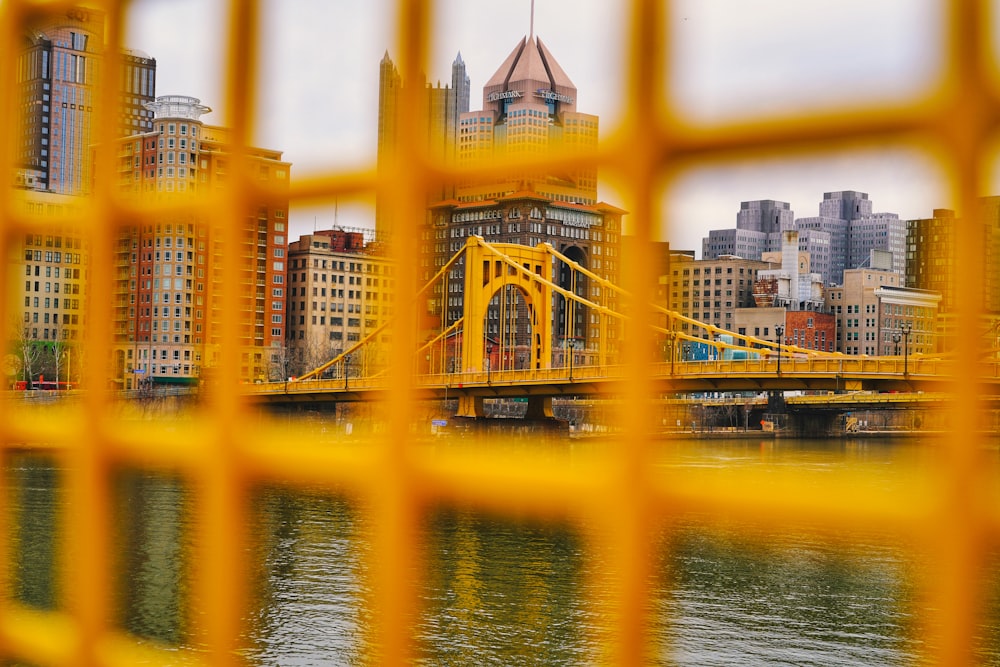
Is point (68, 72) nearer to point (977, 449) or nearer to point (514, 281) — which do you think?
point (977, 449)

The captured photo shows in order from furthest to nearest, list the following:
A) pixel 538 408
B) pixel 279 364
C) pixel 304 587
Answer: pixel 538 408, pixel 304 587, pixel 279 364

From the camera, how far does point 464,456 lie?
2.94ft

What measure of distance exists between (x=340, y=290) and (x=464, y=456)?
30cm

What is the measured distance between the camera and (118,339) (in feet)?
4.24

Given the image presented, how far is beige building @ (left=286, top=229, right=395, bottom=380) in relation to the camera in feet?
3.35

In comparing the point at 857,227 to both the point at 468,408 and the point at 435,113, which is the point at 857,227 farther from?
the point at 468,408

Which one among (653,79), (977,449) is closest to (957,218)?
(977,449)

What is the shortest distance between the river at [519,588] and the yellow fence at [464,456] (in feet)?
22.7

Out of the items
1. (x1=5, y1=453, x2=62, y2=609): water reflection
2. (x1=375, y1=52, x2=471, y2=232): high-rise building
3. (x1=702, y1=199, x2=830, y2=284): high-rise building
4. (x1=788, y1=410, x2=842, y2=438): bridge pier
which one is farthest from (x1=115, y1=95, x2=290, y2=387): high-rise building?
(x1=788, y1=410, x2=842, y2=438): bridge pier

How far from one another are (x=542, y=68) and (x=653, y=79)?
16cm

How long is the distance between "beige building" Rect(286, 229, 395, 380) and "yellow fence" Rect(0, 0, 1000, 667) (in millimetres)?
57

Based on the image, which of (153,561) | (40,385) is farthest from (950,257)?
(153,561)

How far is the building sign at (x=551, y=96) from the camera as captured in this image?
91 cm

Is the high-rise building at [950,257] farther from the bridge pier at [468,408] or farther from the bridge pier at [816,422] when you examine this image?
the bridge pier at [816,422]
